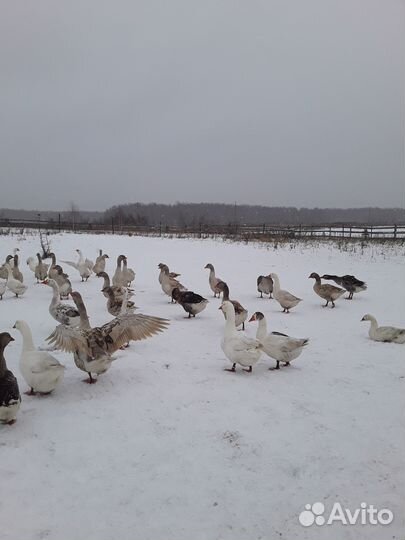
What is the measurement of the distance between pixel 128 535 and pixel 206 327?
19.9 feet

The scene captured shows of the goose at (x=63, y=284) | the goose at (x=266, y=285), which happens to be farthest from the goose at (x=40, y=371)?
the goose at (x=266, y=285)

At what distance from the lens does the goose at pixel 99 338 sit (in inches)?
227

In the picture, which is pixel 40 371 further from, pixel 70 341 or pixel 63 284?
pixel 63 284

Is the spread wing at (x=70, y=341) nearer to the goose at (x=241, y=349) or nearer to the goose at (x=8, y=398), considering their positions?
the goose at (x=8, y=398)

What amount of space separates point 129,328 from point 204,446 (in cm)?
258

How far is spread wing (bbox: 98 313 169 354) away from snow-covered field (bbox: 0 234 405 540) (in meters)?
0.51

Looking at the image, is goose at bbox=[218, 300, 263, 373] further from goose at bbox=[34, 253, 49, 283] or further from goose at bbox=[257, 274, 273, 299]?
goose at bbox=[34, 253, 49, 283]

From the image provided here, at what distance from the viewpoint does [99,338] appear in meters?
6.00

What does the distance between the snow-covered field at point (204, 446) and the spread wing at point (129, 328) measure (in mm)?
514

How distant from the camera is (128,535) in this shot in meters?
3.24

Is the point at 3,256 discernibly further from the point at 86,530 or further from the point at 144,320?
the point at 86,530

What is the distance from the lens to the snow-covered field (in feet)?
11.1

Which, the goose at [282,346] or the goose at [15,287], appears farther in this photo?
the goose at [15,287]

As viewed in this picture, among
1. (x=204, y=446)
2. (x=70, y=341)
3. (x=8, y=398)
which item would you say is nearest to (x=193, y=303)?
(x=70, y=341)
